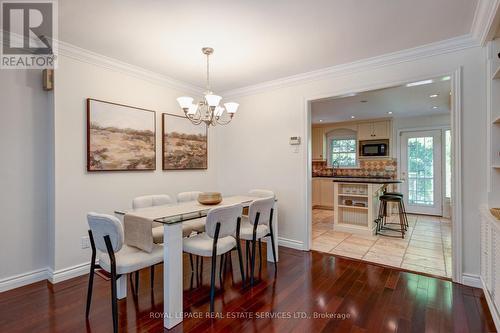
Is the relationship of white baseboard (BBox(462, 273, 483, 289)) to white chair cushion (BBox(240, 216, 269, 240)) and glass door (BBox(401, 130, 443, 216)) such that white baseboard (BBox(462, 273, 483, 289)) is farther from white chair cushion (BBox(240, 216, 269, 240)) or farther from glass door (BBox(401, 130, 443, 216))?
glass door (BBox(401, 130, 443, 216))

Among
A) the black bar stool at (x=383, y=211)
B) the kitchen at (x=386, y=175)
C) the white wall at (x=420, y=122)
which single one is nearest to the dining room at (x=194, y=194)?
the kitchen at (x=386, y=175)

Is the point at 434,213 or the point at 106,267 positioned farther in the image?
the point at 434,213

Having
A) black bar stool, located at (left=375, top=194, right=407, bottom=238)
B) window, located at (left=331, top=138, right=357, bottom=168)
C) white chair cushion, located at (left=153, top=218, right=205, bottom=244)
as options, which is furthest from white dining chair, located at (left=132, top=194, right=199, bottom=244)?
window, located at (left=331, top=138, right=357, bottom=168)

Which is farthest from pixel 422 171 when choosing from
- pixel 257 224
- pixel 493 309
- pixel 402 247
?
pixel 257 224

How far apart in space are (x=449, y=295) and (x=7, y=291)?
4.28 metres

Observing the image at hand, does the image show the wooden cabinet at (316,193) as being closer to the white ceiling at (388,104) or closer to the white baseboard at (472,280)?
the white ceiling at (388,104)

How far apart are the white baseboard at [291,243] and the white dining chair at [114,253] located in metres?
2.23

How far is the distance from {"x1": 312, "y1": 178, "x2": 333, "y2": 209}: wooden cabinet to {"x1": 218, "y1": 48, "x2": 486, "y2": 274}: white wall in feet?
11.8

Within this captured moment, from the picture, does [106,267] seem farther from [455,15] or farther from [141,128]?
[455,15]

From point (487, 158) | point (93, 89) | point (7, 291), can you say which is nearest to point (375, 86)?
point (487, 158)

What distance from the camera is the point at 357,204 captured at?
4.79 m

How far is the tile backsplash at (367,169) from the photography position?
6.68m

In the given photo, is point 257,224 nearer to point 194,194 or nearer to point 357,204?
point 194,194

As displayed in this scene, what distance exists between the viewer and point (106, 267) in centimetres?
196
